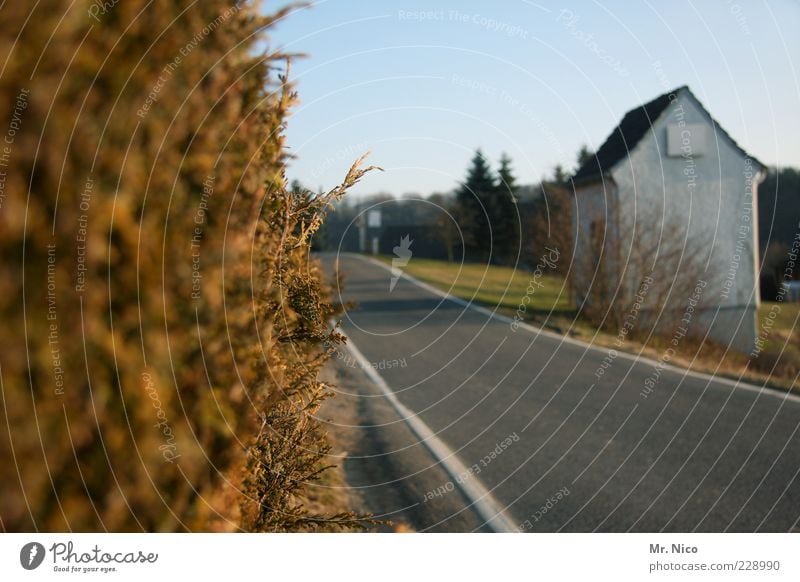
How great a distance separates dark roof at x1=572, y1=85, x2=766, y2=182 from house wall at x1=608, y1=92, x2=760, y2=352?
190 mm

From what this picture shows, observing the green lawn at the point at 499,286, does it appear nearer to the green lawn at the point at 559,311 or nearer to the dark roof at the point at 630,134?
the green lawn at the point at 559,311

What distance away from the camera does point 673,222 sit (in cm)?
1838

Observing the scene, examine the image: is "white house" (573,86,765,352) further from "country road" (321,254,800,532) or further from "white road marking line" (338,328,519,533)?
"white road marking line" (338,328,519,533)

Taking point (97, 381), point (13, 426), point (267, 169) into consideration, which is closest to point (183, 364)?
point (97, 381)

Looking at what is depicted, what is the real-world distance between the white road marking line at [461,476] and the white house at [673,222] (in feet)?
32.1

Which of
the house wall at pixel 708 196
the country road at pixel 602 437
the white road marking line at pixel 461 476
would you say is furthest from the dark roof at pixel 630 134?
the white road marking line at pixel 461 476

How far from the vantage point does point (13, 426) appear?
5.75ft

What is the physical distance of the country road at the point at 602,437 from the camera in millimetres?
5102

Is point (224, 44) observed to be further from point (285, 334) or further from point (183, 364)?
point (285, 334)

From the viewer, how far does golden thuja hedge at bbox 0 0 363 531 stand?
5.72 feet

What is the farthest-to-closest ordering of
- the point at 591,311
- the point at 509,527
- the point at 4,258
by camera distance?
the point at 591,311
the point at 509,527
the point at 4,258
